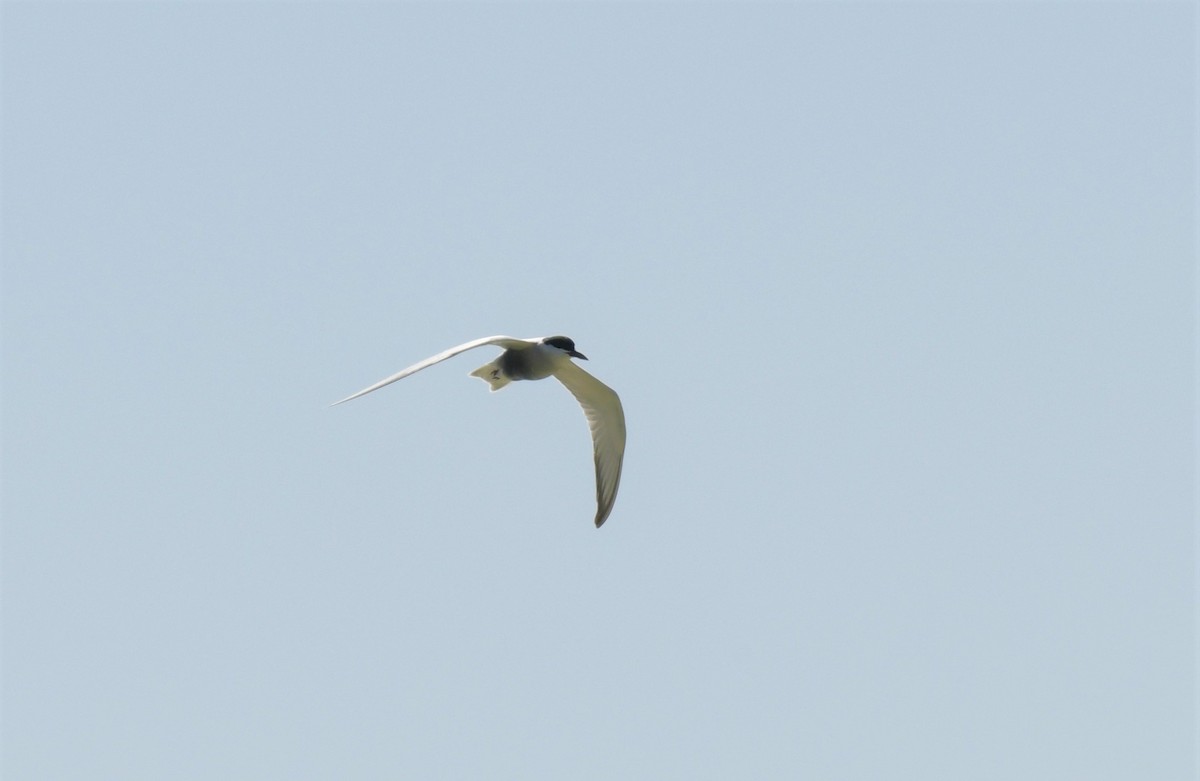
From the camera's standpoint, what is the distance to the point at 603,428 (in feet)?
98.0

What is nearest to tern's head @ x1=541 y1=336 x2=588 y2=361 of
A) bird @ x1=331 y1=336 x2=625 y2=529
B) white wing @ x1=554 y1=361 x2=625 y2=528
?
bird @ x1=331 y1=336 x2=625 y2=529

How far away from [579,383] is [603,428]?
1.02 metres

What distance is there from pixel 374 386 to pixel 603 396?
8954 mm

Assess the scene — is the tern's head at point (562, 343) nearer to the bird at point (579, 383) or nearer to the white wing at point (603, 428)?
the bird at point (579, 383)

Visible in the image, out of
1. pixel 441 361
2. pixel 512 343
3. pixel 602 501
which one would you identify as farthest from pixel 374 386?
pixel 602 501

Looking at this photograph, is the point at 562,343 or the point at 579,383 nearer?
the point at 562,343

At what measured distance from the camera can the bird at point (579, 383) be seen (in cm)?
2723

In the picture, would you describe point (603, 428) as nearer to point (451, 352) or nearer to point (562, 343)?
point (562, 343)

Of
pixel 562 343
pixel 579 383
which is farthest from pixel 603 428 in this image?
pixel 562 343

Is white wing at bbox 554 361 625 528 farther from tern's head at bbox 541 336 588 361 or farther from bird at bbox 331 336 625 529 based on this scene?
tern's head at bbox 541 336 588 361

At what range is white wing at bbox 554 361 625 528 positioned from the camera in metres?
29.2

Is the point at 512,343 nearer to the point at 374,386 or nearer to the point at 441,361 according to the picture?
the point at 441,361

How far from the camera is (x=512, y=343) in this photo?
27.0 meters

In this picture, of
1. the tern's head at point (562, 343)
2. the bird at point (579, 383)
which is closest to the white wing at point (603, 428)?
the bird at point (579, 383)
